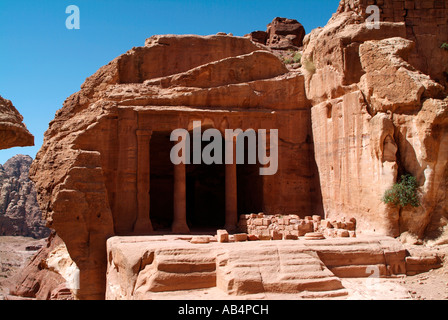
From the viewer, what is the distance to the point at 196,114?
58.6 feet

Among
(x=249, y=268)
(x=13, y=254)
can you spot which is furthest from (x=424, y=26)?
(x=13, y=254)

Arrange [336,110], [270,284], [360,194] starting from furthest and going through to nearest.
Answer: [336,110] < [360,194] < [270,284]

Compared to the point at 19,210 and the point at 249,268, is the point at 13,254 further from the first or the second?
the point at 249,268

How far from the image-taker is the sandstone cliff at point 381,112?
1420 cm

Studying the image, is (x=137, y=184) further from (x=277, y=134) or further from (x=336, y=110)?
(x=336, y=110)

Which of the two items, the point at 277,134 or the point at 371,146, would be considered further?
the point at 277,134

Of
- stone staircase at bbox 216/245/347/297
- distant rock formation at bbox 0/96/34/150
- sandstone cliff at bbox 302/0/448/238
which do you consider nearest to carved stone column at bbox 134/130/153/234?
stone staircase at bbox 216/245/347/297

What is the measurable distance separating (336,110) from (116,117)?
8.13 m

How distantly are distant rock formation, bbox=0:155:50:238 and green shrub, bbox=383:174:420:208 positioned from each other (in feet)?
163

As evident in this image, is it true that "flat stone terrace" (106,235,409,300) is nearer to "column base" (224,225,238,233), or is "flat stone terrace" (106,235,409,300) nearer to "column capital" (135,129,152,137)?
"column base" (224,225,238,233)

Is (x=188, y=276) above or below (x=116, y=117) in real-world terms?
below

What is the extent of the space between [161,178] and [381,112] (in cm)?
1143

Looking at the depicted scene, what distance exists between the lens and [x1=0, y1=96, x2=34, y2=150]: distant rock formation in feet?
28.5
